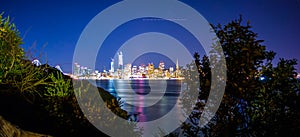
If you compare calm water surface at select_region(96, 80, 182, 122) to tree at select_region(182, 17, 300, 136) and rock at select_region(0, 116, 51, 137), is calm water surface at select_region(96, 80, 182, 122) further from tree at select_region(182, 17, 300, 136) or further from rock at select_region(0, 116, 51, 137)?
rock at select_region(0, 116, 51, 137)

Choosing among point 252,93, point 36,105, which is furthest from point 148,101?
point 252,93

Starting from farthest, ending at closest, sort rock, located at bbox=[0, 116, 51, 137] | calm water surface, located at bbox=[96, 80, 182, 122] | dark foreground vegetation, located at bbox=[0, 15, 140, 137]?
1. calm water surface, located at bbox=[96, 80, 182, 122]
2. dark foreground vegetation, located at bbox=[0, 15, 140, 137]
3. rock, located at bbox=[0, 116, 51, 137]

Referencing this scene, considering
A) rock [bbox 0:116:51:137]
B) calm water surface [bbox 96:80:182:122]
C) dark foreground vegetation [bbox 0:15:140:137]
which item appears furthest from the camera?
calm water surface [bbox 96:80:182:122]

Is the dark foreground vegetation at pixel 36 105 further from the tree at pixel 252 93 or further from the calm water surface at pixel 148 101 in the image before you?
the tree at pixel 252 93

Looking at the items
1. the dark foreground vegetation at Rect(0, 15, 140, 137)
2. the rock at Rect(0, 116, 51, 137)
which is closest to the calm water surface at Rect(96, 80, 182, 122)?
the dark foreground vegetation at Rect(0, 15, 140, 137)

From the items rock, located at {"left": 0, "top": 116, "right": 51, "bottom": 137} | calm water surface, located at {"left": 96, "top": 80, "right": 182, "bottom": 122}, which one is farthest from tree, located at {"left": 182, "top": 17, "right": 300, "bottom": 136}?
rock, located at {"left": 0, "top": 116, "right": 51, "bottom": 137}

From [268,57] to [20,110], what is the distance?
527cm

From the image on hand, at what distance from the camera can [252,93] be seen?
3.62 meters

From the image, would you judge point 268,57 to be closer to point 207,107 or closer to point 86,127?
point 207,107

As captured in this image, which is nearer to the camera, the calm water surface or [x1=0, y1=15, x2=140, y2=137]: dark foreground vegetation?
[x1=0, y1=15, x2=140, y2=137]: dark foreground vegetation

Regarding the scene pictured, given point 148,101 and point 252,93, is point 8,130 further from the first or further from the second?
point 148,101

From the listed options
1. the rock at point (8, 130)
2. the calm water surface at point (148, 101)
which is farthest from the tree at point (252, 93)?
the rock at point (8, 130)

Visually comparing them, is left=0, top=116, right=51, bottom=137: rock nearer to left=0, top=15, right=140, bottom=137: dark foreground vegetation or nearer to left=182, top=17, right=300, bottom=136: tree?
left=0, top=15, right=140, bottom=137: dark foreground vegetation

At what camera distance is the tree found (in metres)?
3.52
